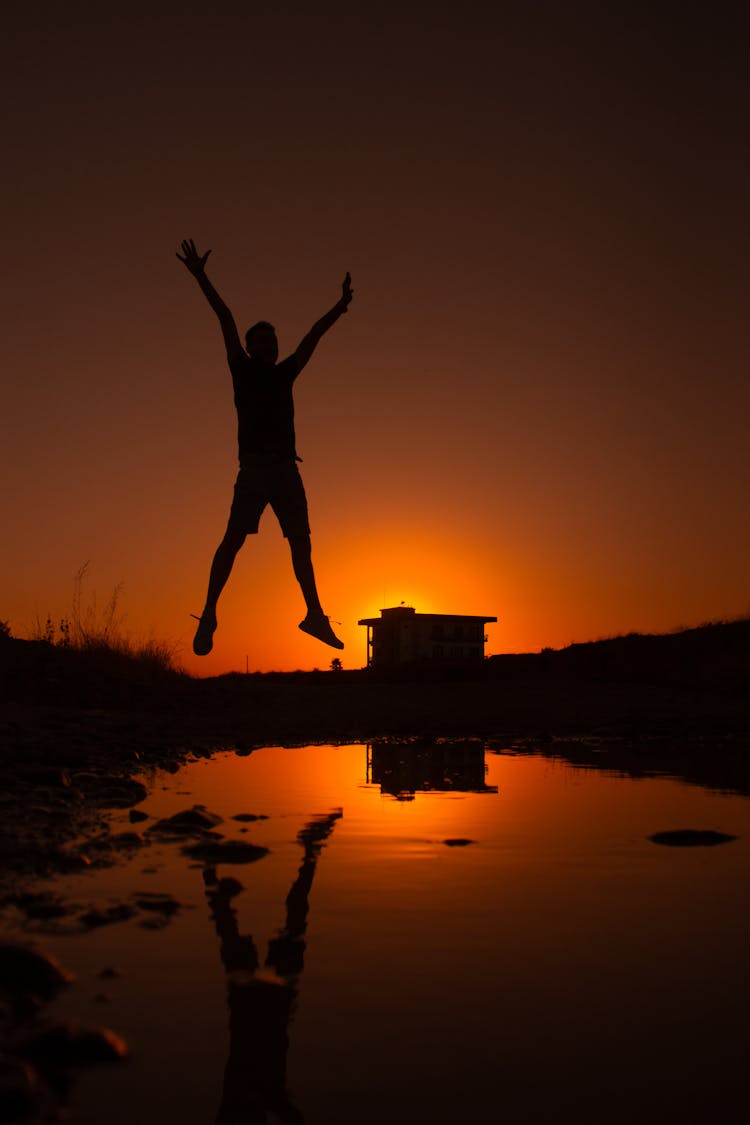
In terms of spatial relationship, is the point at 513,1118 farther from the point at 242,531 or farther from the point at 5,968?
the point at 242,531

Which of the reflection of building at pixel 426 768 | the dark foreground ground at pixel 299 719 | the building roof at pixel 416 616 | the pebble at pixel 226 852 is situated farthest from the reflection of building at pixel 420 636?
the pebble at pixel 226 852

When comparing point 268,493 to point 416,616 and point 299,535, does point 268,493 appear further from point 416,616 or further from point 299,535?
point 416,616

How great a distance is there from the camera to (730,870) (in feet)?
10.2

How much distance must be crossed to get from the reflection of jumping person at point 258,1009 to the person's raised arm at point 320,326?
3.77 m

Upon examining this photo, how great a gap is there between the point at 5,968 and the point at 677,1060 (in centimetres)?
137

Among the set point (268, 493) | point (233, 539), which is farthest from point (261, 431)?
point (233, 539)

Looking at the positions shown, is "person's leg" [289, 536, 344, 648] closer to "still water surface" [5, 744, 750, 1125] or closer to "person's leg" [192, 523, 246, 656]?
"person's leg" [192, 523, 246, 656]

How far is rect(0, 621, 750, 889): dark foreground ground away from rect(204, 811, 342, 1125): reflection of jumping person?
0.99 meters

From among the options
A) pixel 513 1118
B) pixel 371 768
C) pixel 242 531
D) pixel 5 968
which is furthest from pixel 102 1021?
pixel 371 768

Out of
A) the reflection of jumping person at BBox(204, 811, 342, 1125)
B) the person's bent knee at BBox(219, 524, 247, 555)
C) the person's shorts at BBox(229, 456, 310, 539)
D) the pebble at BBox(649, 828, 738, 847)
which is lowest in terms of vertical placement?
the reflection of jumping person at BBox(204, 811, 342, 1125)

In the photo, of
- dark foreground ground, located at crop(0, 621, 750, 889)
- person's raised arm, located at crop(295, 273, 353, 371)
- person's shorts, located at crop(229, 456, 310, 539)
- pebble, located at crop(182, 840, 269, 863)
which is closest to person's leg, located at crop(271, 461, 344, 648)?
person's shorts, located at crop(229, 456, 310, 539)

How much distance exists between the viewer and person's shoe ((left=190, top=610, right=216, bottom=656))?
593cm

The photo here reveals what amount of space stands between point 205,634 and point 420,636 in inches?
1375

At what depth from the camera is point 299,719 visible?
1197 cm
